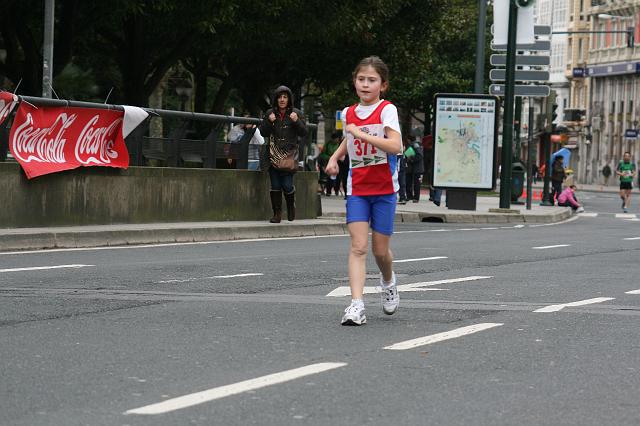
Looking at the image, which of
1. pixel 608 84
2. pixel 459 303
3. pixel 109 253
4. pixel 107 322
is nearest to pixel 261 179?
pixel 109 253

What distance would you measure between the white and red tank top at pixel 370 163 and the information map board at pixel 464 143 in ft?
77.6

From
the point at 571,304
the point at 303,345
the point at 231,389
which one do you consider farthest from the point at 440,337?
the point at 571,304

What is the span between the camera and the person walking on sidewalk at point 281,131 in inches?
860

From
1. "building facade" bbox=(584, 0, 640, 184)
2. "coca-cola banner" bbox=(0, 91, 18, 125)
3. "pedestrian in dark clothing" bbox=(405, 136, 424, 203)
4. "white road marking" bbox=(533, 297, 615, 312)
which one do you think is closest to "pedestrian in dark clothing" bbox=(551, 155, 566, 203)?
"pedestrian in dark clothing" bbox=(405, 136, 424, 203)

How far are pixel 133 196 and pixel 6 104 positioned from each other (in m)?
2.77

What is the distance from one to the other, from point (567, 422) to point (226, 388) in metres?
1.57

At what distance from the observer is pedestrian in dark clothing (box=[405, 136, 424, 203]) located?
129 feet

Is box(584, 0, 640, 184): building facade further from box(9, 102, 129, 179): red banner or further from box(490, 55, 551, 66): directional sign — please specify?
box(9, 102, 129, 179): red banner

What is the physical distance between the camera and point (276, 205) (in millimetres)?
22547

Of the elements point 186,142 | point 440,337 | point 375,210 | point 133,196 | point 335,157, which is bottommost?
point 440,337

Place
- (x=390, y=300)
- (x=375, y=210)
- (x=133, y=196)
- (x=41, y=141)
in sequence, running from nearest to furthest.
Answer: (x=375, y=210) → (x=390, y=300) → (x=41, y=141) → (x=133, y=196)

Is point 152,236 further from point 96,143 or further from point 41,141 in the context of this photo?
point 41,141

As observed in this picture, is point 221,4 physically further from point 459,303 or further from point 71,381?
point 71,381

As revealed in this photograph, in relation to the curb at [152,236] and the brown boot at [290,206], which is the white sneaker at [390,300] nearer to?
the curb at [152,236]
